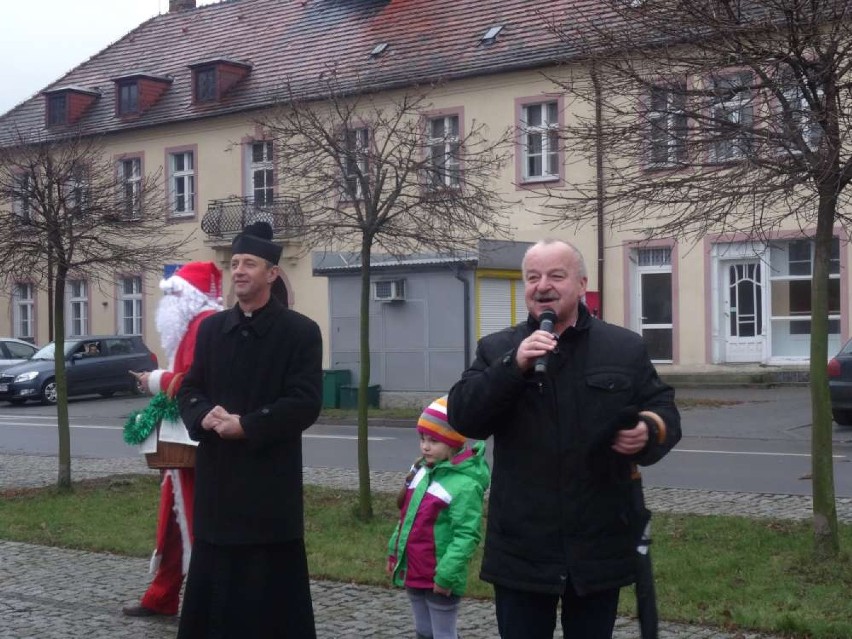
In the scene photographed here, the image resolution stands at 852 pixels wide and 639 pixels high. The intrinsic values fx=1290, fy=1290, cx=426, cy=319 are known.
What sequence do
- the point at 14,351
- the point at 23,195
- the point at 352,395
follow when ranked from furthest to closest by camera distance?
the point at 14,351
the point at 352,395
the point at 23,195

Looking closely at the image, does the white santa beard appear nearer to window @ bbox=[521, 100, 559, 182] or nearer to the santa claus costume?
the santa claus costume

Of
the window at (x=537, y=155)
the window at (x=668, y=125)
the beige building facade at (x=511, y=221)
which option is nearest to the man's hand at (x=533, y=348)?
the window at (x=668, y=125)

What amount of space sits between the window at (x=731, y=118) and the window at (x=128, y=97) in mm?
31262

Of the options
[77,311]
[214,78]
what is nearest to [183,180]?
[214,78]

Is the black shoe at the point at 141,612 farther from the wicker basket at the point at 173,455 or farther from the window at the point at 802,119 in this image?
the window at the point at 802,119

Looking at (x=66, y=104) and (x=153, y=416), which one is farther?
(x=66, y=104)

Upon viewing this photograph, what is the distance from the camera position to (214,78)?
35.5 metres

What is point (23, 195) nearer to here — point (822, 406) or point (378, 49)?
point (822, 406)

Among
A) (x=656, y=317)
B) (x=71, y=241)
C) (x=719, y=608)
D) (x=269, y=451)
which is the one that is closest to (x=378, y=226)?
(x=71, y=241)

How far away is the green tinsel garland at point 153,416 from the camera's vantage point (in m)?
6.82

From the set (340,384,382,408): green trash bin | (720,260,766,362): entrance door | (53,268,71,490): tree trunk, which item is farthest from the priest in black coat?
(720,260,766,362): entrance door

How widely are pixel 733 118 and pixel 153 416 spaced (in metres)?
4.07

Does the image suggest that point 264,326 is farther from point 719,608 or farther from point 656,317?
point 656,317

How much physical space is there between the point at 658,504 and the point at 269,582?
627 centimetres
